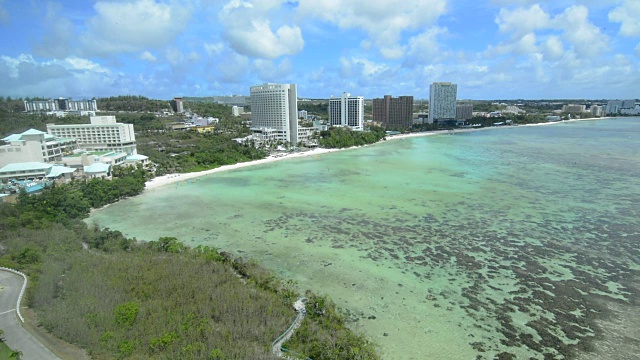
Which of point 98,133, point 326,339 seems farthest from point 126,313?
point 98,133

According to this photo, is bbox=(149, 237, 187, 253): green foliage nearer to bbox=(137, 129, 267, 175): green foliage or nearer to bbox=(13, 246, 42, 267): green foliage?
bbox=(13, 246, 42, 267): green foliage

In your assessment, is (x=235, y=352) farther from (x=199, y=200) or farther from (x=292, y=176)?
(x=292, y=176)

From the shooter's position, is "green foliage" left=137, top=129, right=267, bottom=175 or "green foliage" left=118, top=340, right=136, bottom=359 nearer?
"green foliage" left=118, top=340, right=136, bottom=359

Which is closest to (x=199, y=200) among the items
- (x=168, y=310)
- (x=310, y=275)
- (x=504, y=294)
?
(x=310, y=275)

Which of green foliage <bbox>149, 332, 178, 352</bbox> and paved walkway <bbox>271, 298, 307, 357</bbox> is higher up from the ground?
green foliage <bbox>149, 332, 178, 352</bbox>

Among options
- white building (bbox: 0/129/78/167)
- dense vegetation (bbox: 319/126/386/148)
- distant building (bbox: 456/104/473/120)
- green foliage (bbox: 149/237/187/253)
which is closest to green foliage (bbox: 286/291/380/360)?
green foliage (bbox: 149/237/187/253)

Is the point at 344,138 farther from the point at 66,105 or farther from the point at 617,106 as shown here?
the point at 617,106

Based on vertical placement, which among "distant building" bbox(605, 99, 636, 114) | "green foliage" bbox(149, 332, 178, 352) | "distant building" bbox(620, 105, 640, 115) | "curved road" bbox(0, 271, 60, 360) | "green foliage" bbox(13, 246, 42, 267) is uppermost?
"distant building" bbox(605, 99, 636, 114)
